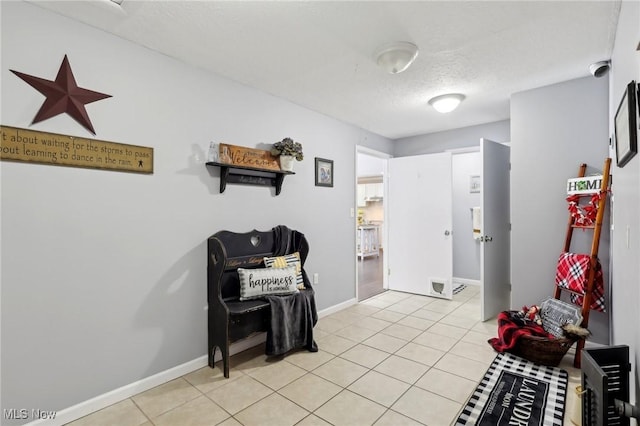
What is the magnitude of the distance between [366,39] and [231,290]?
222 cm

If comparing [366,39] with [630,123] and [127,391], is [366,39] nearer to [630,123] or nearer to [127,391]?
[630,123]

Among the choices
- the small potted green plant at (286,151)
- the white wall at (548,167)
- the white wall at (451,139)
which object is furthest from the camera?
the white wall at (451,139)

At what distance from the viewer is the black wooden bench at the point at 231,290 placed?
2.38 metres

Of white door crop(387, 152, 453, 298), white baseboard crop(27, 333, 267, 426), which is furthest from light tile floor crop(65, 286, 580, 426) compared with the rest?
white door crop(387, 152, 453, 298)

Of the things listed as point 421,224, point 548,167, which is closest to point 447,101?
point 548,167

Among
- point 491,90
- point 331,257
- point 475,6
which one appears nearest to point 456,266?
point 331,257

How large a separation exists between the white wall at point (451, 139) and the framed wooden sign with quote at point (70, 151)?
13.2ft

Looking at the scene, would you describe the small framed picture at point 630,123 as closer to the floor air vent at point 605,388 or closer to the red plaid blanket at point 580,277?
the floor air vent at point 605,388

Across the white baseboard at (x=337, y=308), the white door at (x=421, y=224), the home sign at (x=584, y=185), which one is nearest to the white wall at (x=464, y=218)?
the white door at (x=421, y=224)

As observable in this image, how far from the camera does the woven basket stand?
7.97 feet

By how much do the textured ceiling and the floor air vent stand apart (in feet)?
6.14

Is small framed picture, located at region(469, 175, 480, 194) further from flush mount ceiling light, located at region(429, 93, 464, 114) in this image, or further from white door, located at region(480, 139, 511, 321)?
flush mount ceiling light, located at region(429, 93, 464, 114)

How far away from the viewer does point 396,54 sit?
223 cm

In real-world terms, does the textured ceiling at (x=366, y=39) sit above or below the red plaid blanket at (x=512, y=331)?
above
